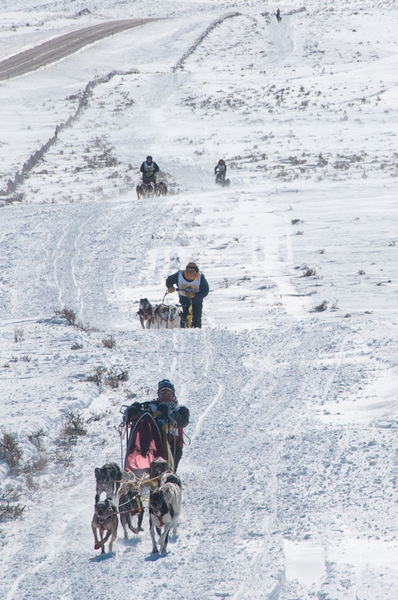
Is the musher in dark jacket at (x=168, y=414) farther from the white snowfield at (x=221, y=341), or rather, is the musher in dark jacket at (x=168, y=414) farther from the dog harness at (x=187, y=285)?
the dog harness at (x=187, y=285)

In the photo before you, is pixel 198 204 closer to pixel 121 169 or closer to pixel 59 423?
pixel 121 169

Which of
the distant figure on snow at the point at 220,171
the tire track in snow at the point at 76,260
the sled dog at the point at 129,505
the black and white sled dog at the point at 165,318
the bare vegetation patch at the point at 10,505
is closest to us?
the sled dog at the point at 129,505

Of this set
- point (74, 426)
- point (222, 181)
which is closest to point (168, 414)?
point (74, 426)

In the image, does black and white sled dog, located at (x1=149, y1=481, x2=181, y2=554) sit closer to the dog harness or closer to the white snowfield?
the white snowfield

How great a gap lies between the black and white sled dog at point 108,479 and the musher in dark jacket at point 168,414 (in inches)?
32.0

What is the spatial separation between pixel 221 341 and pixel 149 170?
43.9ft

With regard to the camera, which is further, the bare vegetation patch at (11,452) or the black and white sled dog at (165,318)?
the black and white sled dog at (165,318)

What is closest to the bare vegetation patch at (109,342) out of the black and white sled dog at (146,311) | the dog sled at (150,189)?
the black and white sled dog at (146,311)

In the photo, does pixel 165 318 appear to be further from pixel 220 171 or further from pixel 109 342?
pixel 220 171

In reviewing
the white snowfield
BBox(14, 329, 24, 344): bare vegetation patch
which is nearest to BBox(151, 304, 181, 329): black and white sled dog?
the white snowfield

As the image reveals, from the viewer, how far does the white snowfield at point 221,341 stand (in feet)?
20.1

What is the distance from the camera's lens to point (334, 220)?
2147 cm

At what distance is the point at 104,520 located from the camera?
5.96m

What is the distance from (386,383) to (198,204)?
1467cm
